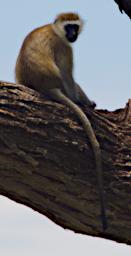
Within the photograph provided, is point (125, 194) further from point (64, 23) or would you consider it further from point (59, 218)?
point (64, 23)

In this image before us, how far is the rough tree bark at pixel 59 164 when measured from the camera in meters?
4.46

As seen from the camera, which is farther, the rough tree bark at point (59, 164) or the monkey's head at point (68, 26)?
the monkey's head at point (68, 26)

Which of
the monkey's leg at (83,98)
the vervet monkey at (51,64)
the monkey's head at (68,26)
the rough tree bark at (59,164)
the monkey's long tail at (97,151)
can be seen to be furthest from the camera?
the monkey's head at (68,26)

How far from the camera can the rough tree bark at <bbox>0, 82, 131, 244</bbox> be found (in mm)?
4461

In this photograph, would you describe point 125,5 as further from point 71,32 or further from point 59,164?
point 59,164

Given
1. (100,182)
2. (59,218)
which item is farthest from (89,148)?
(59,218)

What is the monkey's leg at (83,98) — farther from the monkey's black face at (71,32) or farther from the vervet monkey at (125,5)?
the vervet monkey at (125,5)

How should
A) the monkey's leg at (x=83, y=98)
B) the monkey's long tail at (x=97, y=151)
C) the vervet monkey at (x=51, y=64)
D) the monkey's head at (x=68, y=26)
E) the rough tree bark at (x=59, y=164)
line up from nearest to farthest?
the rough tree bark at (x=59, y=164) < the monkey's long tail at (x=97, y=151) < the vervet monkey at (x=51, y=64) < the monkey's leg at (x=83, y=98) < the monkey's head at (x=68, y=26)

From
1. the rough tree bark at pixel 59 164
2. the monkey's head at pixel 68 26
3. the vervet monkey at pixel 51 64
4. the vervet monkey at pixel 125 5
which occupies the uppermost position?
the vervet monkey at pixel 125 5

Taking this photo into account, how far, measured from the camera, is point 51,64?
572cm

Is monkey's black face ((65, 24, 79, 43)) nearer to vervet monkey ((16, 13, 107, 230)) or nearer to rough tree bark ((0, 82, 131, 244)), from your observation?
vervet monkey ((16, 13, 107, 230))

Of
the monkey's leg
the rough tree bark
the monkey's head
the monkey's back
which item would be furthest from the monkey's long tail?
the monkey's head

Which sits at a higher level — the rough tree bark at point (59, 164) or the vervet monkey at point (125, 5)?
the vervet monkey at point (125, 5)

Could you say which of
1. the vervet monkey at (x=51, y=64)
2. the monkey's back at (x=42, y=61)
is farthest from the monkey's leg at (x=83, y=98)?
the monkey's back at (x=42, y=61)
